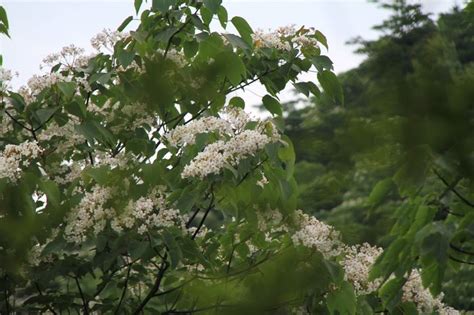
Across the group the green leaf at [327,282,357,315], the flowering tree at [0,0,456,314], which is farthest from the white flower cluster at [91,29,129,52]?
the green leaf at [327,282,357,315]

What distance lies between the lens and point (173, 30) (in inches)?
142

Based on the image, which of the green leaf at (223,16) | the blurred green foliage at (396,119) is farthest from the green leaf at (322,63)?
the blurred green foliage at (396,119)

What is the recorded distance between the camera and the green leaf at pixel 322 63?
3867 millimetres

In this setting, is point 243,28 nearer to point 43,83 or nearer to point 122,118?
point 122,118

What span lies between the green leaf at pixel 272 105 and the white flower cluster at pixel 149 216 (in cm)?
76

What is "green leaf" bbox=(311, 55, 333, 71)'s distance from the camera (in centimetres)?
387

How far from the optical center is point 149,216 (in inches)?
130

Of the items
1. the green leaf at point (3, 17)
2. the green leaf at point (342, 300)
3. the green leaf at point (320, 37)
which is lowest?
the green leaf at point (342, 300)

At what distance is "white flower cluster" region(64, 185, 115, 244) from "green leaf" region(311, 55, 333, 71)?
1178mm

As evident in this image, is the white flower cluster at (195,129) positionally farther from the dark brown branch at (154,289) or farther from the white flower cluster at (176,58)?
the dark brown branch at (154,289)

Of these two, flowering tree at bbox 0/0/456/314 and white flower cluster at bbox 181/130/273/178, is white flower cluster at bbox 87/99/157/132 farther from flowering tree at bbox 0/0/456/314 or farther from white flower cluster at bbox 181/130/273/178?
white flower cluster at bbox 181/130/273/178

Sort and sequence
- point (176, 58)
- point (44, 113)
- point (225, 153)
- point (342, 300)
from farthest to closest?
point (44, 113) → point (342, 300) → point (225, 153) → point (176, 58)

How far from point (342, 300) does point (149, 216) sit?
86cm

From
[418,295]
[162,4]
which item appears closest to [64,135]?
[162,4]
